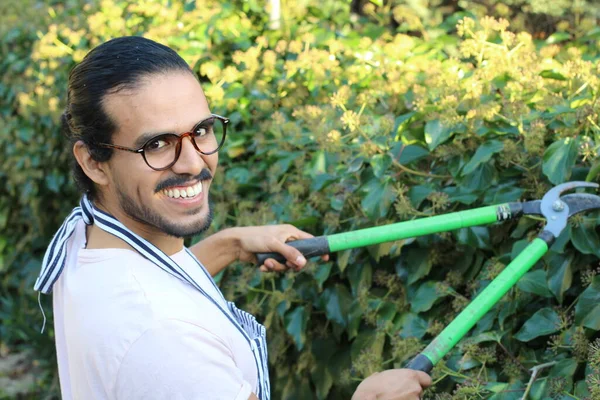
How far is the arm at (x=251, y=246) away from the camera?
2451 millimetres

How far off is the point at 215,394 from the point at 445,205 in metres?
1.20

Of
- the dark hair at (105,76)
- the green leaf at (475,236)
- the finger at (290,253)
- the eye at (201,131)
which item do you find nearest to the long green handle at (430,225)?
the finger at (290,253)

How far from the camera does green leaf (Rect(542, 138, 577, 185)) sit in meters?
2.31

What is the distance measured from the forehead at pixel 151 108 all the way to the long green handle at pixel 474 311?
79 centimetres

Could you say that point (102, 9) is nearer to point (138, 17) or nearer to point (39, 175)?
point (138, 17)

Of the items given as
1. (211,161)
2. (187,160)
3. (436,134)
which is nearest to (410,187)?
(436,134)

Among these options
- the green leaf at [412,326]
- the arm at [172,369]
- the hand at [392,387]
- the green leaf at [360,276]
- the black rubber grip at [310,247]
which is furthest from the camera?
the green leaf at [360,276]

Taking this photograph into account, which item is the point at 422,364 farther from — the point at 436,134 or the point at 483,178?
the point at 436,134

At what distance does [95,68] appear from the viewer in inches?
75.7

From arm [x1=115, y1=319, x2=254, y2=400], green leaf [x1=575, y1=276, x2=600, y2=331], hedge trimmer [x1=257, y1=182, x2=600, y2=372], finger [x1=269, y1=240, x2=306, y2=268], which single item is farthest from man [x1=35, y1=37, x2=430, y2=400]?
green leaf [x1=575, y1=276, x2=600, y2=331]

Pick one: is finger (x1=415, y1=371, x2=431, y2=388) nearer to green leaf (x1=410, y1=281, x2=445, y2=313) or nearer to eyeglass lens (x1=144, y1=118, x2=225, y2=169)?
green leaf (x1=410, y1=281, x2=445, y2=313)

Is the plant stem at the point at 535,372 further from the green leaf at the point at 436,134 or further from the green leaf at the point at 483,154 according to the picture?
the green leaf at the point at 436,134

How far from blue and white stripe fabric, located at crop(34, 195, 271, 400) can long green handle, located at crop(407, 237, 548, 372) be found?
384 mm

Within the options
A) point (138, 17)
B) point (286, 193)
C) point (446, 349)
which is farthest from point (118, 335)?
point (138, 17)
